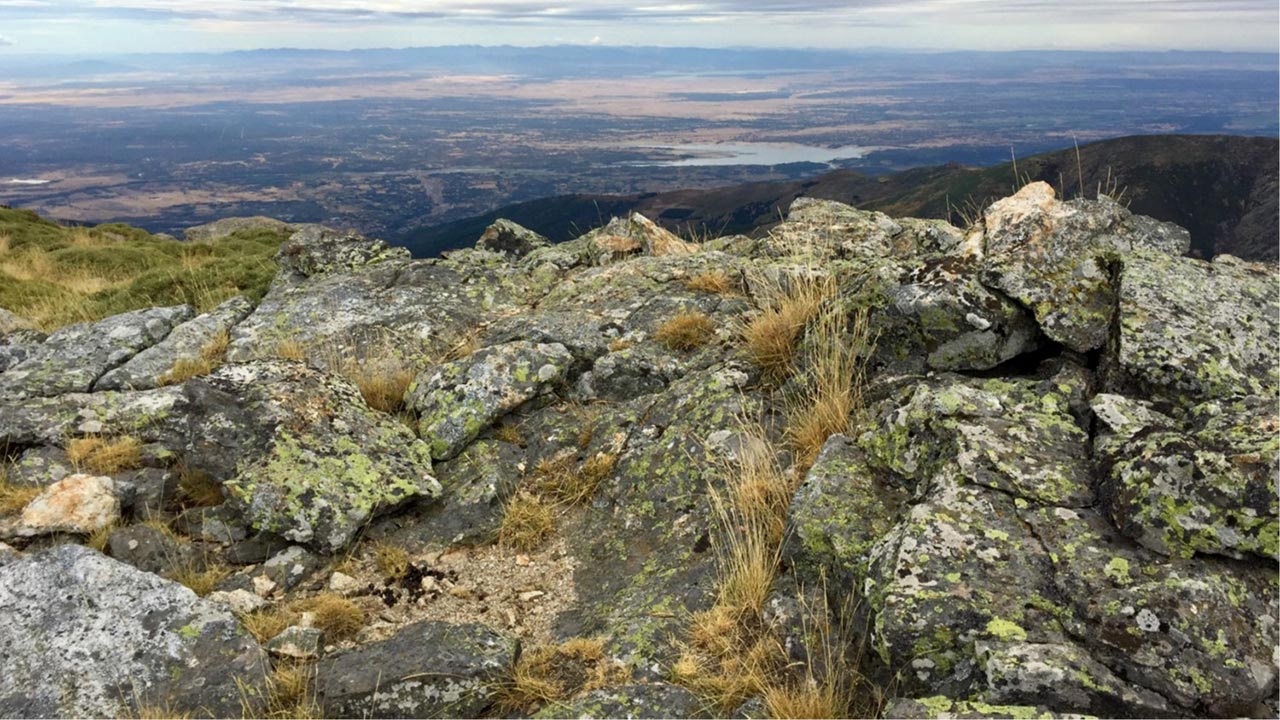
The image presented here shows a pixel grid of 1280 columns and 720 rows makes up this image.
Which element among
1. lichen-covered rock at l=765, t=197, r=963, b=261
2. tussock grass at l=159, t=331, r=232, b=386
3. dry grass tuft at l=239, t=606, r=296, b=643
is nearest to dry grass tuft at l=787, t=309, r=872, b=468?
dry grass tuft at l=239, t=606, r=296, b=643

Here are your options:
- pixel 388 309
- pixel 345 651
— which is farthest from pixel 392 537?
pixel 388 309

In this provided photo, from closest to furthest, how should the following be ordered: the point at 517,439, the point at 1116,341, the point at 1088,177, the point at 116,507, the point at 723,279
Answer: the point at 1116,341, the point at 116,507, the point at 517,439, the point at 723,279, the point at 1088,177

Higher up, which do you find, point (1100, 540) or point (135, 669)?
point (1100, 540)

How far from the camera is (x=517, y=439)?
8.51m

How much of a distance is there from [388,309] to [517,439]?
4.39 m

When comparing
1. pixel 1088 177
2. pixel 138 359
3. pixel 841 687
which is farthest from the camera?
pixel 1088 177

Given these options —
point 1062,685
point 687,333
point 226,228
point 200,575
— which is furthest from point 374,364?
point 226,228

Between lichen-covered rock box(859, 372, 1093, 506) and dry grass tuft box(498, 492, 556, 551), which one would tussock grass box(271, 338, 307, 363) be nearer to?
dry grass tuft box(498, 492, 556, 551)

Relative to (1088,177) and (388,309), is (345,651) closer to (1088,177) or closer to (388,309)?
(388,309)

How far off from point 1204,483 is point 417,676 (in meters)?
5.37

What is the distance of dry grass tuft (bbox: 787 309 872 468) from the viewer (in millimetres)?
6734

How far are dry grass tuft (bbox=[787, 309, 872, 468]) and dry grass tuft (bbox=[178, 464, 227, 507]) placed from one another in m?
5.88

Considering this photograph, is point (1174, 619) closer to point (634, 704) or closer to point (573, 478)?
point (634, 704)

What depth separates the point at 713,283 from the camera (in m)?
11.2
